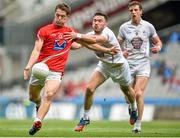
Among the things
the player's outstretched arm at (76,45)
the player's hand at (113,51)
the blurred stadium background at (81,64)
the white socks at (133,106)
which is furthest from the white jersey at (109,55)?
the blurred stadium background at (81,64)

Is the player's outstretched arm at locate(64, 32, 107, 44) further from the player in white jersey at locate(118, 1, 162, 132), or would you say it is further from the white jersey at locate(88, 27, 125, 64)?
the player in white jersey at locate(118, 1, 162, 132)

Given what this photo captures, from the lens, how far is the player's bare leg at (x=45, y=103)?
14477 millimetres

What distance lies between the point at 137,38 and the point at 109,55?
43.3 inches

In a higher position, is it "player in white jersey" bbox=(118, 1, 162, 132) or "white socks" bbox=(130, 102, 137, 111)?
"player in white jersey" bbox=(118, 1, 162, 132)

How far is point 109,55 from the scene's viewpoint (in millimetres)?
16234

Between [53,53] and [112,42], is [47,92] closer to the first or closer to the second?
[53,53]

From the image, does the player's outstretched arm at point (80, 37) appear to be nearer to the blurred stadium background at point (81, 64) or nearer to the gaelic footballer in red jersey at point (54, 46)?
the gaelic footballer in red jersey at point (54, 46)

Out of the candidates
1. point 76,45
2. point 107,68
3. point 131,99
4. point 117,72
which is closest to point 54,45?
point 76,45

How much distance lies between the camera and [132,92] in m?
16.8

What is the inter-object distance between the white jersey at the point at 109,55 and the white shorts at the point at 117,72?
15 centimetres

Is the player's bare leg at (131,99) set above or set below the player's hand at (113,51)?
below

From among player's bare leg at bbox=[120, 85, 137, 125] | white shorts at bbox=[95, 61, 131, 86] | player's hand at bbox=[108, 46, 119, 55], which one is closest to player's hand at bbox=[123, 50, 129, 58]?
white shorts at bbox=[95, 61, 131, 86]

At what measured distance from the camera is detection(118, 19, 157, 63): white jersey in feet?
56.0

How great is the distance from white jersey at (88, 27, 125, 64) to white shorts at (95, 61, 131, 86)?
0.15 meters
